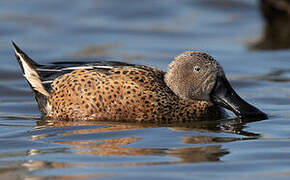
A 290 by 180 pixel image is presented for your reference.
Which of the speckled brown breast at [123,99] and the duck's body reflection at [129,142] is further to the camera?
the speckled brown breast at [123,99]

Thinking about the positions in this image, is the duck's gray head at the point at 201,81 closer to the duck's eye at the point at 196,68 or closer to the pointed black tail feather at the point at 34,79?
the duck's eye at the point at 196,68

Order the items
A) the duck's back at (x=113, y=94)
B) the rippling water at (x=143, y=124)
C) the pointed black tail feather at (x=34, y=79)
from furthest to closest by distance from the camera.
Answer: the pointed black tail feather at (x=34, y=79) → the duck's back at (x=113, y=94) → the rippling water at (x=143, y=124)

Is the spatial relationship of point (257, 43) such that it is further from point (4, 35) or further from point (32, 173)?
point (32, 173)

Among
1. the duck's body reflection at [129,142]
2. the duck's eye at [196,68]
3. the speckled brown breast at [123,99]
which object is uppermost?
the duck's eye at [196,68]

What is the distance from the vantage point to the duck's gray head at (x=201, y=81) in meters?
8.69

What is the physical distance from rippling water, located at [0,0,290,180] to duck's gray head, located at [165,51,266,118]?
9.2 inches

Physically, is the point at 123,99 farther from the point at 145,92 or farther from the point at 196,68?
the point at 196,68

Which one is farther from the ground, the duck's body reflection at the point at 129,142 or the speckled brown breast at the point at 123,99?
the speckled brown breast at the point at 123,99

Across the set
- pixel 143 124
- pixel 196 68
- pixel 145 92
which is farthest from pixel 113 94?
pixel 196 68

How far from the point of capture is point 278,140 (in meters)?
7.82

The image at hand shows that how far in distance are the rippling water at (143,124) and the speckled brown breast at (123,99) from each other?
16cm

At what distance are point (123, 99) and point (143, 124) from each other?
34 cm

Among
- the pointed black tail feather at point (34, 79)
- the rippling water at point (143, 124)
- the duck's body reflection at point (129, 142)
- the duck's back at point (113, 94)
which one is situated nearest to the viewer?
the rippling water at point (143, 124)

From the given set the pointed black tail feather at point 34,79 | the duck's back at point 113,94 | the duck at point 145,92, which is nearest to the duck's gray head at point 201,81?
the duck at point 145,92
